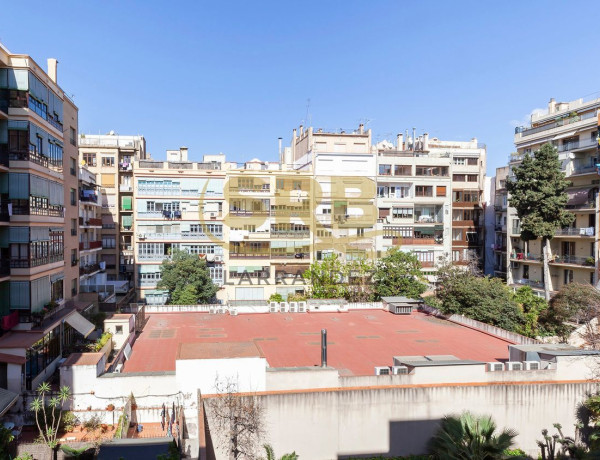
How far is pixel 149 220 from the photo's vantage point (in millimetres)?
45719

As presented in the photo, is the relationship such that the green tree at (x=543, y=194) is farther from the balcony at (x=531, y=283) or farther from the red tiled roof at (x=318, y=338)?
the red tiled roof at (x=318, y=338)

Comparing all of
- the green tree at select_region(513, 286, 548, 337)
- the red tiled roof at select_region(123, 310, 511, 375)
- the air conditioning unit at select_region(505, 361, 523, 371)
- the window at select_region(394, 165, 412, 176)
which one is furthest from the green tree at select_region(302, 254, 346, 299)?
the air conditioning unit at select_region(505, 361, 523, 371)

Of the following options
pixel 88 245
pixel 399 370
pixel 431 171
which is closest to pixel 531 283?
pixel 431 171

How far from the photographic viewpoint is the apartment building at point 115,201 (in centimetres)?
5084

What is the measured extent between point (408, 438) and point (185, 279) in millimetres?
25878

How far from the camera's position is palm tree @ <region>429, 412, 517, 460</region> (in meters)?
15.2

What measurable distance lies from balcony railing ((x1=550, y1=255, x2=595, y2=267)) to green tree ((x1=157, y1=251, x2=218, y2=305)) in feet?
98.8

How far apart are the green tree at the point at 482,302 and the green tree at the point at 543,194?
7.21m

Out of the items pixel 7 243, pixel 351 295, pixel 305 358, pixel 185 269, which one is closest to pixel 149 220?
pixel 185 269

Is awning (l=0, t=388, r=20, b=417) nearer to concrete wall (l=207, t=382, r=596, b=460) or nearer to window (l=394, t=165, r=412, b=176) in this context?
concrete wall (l=207, t=382, r=596, b=460)

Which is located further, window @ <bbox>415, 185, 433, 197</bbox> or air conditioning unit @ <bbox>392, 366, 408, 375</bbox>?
window @ <bbox>415, 185, 433, 197</bbox>

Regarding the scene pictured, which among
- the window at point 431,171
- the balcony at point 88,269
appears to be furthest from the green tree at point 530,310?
the balcony at point 88,269

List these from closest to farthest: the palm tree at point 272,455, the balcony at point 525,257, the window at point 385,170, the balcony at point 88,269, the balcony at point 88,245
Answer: the palm tree at point 272,455 → the balcony at point 88,269 → the balcony at point 88,245 → the balcony at point 525,257 → the window at point 385,170

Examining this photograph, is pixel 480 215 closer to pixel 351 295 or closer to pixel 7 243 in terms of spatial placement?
pixel 351 295
